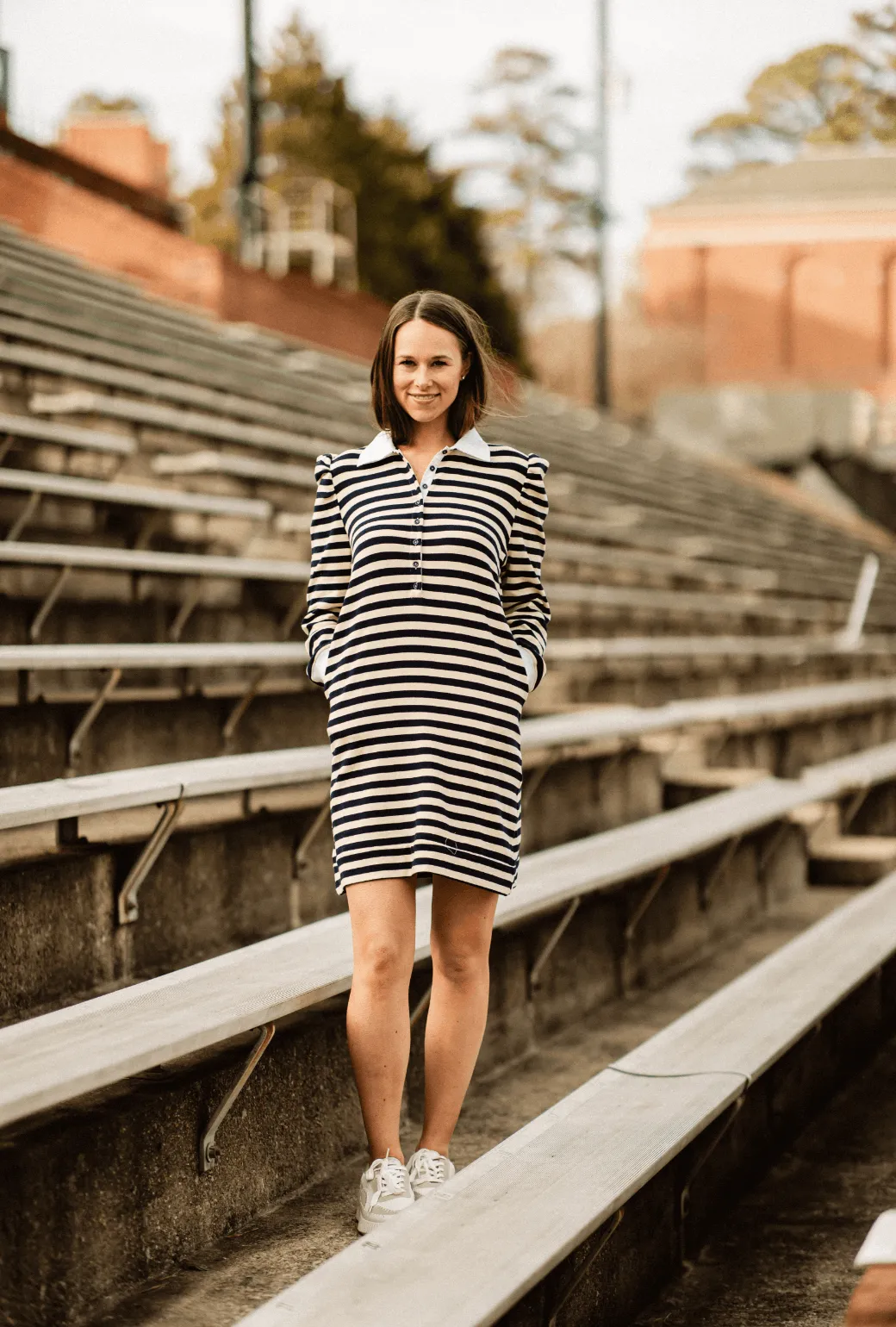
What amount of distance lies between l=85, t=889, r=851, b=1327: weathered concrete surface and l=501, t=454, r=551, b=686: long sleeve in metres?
0.77

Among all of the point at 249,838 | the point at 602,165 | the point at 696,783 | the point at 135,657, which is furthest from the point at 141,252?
the point at 602,165

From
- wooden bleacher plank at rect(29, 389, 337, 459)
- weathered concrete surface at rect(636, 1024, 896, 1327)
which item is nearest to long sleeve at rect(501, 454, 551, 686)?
weathered concrete surface at rect(636, 1024, 896, 1327)

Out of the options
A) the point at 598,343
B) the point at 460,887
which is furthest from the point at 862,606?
the point at 598,343

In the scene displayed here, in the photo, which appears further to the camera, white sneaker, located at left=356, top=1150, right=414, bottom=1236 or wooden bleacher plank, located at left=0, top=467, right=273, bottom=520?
wooden bleacher plank, located at left=0, top=467, right=273, bottom=520

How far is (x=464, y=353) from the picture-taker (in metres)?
2.04

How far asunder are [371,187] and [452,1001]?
19.0m

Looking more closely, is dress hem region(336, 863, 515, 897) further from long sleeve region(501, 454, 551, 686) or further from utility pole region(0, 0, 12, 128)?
utility pole region(0, 0, 12, 128)

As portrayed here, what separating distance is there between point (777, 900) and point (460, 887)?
237 centimetres

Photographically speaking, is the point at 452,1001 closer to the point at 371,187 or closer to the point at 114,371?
the point at 114,371

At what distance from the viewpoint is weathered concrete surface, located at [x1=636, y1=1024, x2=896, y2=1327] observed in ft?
6.68

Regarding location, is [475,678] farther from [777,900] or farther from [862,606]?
[862,606]

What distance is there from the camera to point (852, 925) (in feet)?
10.6

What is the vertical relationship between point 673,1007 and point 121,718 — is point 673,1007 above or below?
below

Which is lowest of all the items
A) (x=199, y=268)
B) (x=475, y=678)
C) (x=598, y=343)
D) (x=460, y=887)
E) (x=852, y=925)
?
(x=852, y=925)
